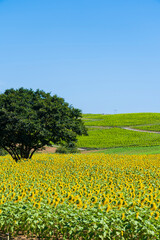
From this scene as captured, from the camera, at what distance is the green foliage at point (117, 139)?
5669 cm

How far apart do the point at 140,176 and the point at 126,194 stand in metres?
4.74

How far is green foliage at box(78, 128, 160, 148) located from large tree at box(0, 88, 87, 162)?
103 feet

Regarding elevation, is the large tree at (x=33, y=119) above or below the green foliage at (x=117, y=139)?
above

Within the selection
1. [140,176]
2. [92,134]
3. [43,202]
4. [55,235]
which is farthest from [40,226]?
[92,134]

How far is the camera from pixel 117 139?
207 feet

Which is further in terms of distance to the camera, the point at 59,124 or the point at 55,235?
the point at 59,124

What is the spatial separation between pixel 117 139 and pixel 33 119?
136ft

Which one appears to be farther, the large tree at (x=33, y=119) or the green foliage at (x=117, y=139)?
the green foliage at (x=117, y=139)

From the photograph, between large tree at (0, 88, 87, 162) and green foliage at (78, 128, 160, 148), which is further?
green foliage at (78, 128, 160, 148)

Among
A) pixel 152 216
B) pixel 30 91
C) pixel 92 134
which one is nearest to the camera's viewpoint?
pixel 152 216

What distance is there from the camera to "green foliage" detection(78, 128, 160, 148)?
56.7m

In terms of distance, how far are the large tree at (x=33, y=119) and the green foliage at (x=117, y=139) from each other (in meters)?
31.4

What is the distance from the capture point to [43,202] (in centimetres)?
918

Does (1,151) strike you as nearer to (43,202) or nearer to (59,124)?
(59,124)
